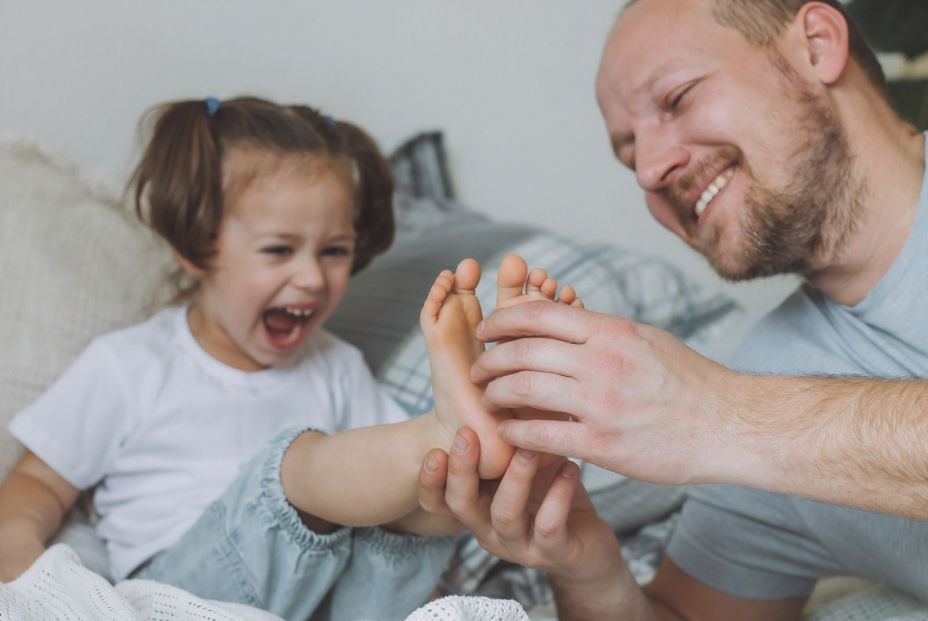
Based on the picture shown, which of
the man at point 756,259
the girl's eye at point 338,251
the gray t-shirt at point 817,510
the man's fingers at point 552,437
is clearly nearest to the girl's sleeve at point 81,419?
the girl's eye at point 338,251

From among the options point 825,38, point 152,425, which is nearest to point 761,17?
point 825,38

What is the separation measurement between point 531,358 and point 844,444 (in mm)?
249

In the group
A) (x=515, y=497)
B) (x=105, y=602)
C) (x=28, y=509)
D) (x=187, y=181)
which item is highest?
(x=187, y=181)

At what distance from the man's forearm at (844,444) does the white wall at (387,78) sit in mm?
1116

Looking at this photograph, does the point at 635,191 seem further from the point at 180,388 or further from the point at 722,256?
the point at 180,388

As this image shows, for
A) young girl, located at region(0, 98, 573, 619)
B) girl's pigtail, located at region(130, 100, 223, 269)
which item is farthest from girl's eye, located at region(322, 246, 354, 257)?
girl's pigtail, located at region(130, 100, 223, 269)

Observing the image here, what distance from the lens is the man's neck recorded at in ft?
3.57

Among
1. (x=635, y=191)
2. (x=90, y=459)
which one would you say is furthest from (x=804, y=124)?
(x=635, y=191)

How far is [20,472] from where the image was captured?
1158 millimetres

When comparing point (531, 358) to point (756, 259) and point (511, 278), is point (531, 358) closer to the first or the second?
point (511, 278)

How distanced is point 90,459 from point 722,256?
814 mm

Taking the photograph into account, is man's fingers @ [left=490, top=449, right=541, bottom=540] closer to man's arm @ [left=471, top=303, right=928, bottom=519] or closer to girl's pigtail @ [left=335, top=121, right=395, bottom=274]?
man's arm @ [left=471, top=303, right=928, bottom=519]

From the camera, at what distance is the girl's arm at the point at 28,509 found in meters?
1.03

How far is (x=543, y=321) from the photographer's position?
2.57 ft
